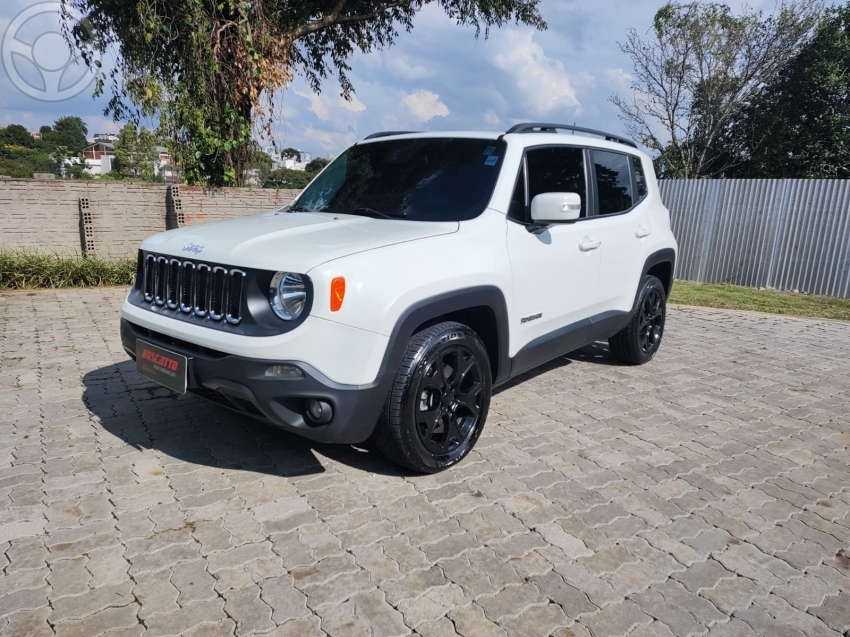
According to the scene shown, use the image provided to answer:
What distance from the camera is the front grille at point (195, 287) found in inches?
117

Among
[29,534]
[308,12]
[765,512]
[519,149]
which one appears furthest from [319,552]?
[308,12]

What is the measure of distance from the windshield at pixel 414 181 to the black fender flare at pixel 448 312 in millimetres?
497

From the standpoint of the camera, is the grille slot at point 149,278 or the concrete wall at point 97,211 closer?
the grille slot at point 149,278

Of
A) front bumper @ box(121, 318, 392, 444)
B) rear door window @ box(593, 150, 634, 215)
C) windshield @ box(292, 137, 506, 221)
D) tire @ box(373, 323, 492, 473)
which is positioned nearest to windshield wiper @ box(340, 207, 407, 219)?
windshield @ box(292, 137, 506, 221)

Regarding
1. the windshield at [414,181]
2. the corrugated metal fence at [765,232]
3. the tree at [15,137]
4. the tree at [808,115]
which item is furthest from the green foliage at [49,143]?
the windshield at [414,181]

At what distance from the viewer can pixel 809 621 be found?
239cm

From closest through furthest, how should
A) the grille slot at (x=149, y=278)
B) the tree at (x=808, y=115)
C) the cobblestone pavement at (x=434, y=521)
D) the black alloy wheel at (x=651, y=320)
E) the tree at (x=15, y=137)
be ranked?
1. the cobblestone pavement at (x=434, y=521)
2. the grille slot at (x=149, y=278)
3. the black alloy wheel at (x=651, y=320)
4. the tree at (x=808, y=115)
5. the tree at (x=15, y=137)

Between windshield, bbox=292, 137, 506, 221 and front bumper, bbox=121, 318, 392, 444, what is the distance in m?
1.24

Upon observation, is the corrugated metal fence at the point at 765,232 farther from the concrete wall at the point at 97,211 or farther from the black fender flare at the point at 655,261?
the concrete wall at the point at 97,211

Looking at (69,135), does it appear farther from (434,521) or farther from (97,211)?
(434,521)

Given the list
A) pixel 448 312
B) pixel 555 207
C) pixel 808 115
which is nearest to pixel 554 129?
pixel 555 207

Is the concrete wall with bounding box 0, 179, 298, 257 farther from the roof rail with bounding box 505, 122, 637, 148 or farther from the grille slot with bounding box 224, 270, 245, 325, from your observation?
the grille slot with bounding box 224, 270, 245, 325

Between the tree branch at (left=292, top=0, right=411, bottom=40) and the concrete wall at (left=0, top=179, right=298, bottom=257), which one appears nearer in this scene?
the concrete wall at (left=0, top=179, right=298, bottom=257)

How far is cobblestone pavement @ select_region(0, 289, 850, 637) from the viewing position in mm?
2352
